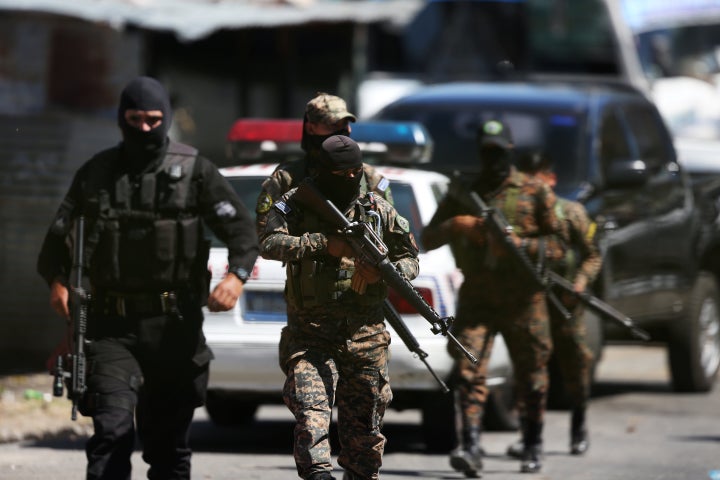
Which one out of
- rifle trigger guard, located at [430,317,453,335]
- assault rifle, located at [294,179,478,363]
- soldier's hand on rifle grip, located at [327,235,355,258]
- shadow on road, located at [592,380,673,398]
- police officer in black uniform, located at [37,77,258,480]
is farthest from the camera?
shadow on road, located at [592,380,673,398]

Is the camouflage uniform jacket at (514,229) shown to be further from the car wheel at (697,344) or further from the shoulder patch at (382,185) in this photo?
the car wheel at (697,344)

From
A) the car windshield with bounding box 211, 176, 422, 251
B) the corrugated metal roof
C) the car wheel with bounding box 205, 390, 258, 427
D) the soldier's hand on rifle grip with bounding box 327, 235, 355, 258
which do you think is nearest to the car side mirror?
the car windshield with bounding box 211, 176, 422, 251

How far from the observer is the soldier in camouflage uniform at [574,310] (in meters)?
9.38

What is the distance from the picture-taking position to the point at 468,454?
8680mm

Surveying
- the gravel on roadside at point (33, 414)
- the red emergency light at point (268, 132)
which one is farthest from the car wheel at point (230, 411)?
the red emergency light at point (268, 132)

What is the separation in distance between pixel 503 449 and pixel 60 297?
3986 millimetres

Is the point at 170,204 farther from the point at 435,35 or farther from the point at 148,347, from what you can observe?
the point at 435,35

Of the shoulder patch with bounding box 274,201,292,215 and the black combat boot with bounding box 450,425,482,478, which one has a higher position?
the shoulder patch with bounding box 274,201,292,215

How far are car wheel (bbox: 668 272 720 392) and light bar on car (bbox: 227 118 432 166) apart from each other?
3.78 m

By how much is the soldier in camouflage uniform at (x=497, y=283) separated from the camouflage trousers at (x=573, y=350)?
62 centimetres

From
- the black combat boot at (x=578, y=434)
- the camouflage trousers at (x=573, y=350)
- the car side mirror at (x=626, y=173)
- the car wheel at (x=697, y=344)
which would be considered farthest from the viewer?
the car wheel at (x=697, y=344)

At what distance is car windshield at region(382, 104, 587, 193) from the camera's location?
11.4 m

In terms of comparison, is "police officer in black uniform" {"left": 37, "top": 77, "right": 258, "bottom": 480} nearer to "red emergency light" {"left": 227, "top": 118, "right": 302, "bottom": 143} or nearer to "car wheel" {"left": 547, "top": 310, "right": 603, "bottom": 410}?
"red emergency light" {"left": 227, "top": 118, "right": 302, "bottom": 143}

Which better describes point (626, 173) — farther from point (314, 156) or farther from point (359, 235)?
point (359, 235)
